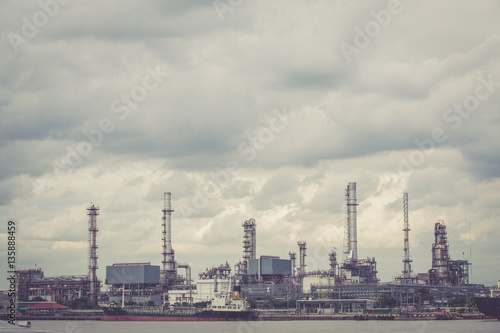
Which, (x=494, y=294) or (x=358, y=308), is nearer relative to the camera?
(x=494, y=294)

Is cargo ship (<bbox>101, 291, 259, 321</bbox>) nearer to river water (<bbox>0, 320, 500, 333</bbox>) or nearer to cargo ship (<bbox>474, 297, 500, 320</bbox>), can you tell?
river water (<bbox>0, 320, 500, 333</bbox>)

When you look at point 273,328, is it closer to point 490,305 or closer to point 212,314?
point 212,314

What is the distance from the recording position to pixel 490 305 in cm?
14938

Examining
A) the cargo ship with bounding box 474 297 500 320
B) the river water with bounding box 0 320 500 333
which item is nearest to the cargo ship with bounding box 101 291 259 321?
the river water with bounding box 0 320 500 333

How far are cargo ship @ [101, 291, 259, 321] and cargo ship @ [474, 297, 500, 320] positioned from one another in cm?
4952

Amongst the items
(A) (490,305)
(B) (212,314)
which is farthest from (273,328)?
(A) (490,305)

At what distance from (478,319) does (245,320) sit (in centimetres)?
5621

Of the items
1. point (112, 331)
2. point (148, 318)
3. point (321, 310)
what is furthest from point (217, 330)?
point (321, 310)

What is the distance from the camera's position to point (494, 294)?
161 m

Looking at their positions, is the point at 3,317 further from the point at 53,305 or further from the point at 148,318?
the point at 53,305

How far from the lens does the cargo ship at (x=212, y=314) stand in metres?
145

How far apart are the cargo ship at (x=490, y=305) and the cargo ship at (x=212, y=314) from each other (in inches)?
1950

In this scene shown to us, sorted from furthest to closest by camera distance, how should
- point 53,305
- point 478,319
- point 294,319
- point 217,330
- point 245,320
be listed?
point 53,305
point 294,319
point 478,319
point 245,320
point 217,330

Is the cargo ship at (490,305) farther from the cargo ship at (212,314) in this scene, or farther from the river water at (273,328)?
the cargo ship at (212,314)
